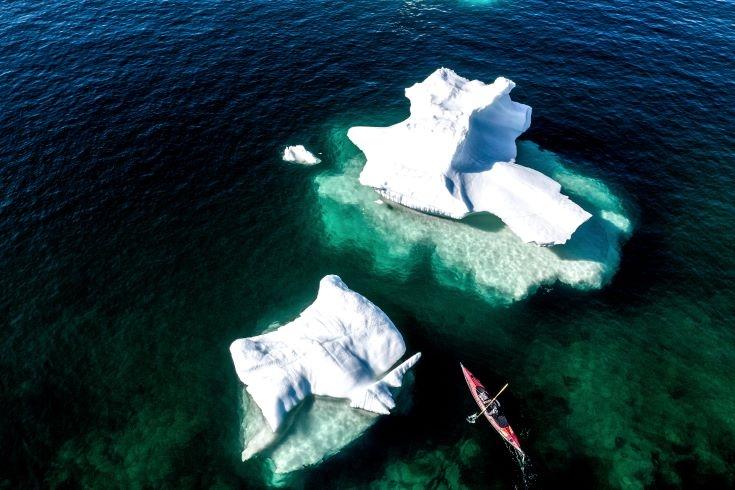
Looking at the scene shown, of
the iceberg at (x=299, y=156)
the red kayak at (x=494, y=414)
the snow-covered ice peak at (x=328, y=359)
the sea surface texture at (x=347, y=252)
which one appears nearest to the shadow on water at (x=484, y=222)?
the sea surface texture at (x=347, y=252)

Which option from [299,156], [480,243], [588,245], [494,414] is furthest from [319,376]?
[299,156]

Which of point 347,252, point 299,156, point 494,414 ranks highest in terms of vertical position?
point 299,156

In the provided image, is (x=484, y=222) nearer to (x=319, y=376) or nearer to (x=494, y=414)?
(x=494, y=414)

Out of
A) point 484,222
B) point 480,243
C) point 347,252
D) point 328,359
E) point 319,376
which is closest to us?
point 319,376

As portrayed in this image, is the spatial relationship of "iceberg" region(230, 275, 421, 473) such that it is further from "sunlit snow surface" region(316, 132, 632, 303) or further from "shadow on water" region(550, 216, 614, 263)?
"shadow on water" region(550, 216, 614, 263)

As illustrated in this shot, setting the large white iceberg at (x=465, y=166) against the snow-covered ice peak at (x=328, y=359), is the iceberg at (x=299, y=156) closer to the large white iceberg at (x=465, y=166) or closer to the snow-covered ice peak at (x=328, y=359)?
the large white iceberg at (x=465, y=166)

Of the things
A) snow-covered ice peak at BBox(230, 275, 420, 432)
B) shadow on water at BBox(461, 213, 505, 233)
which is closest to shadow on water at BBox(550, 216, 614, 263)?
shadow on water at BBox(461, 213, 505, 233)

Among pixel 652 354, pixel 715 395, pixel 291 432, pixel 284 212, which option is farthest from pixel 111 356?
pixel 715 395
